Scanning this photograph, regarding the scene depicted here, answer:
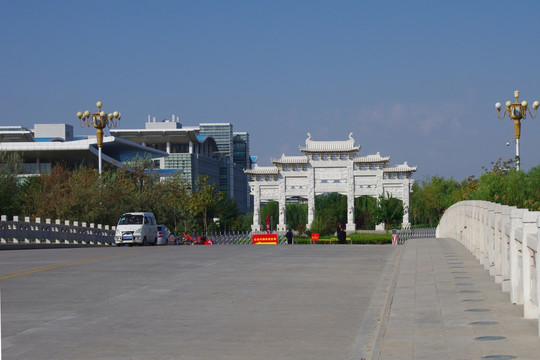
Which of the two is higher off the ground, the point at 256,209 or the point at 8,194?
the point at 8,194

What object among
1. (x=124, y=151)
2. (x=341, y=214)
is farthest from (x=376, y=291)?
(x=124, y=151)

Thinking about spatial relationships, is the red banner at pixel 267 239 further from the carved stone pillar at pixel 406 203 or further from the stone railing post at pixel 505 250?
the stone railing post at pixel 505 250

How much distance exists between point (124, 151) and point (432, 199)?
50.7 m

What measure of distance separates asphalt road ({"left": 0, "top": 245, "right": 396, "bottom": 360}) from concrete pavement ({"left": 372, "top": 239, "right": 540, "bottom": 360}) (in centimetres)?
40

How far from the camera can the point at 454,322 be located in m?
11.1

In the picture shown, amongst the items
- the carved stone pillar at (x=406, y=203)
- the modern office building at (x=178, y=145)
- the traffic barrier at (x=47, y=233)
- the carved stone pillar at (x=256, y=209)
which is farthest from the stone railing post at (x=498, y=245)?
the modern office building at (x=178, y=145)

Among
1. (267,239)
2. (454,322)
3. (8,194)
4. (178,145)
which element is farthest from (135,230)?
(178,145)

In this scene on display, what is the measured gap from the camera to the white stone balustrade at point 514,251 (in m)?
10.6

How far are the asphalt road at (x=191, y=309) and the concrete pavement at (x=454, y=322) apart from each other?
15.9 inches

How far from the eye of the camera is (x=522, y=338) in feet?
31.4

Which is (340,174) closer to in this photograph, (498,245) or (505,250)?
(498,245)

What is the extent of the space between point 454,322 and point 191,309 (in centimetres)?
429

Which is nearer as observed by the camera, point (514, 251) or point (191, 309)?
point (514, 251)

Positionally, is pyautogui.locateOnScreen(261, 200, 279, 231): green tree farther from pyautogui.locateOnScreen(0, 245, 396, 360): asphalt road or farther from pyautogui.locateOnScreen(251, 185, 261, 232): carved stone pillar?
pyautogui.locateOnScreen(0, 245, 396, 360): asphalt road
